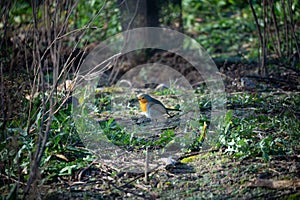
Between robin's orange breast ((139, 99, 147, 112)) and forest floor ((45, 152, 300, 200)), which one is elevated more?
robin's orange breast ((139, 99, 147, 112))

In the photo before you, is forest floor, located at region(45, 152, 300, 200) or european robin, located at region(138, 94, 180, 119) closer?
forest floor, located at region(45, 152, 300, 200)

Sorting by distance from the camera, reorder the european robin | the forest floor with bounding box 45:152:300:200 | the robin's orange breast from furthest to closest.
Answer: the robin's orange breast → the european robin → the forest floor with bounding box 45:152:300:200

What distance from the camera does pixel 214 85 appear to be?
573 cm

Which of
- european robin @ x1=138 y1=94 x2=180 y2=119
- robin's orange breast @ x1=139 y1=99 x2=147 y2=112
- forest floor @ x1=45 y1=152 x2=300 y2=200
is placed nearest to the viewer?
forest floor @ x1=45 y1=152 x2=300 y2=200

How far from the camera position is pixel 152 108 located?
4.66m

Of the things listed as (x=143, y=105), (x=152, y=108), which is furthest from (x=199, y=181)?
(x=143, y=105)

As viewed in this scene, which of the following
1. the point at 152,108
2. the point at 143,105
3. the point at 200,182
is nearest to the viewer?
the point at 200,182

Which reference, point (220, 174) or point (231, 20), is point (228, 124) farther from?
point (231, 20)

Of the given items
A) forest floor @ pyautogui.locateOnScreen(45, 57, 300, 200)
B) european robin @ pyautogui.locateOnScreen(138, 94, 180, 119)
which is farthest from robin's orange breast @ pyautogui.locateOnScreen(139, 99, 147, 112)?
forest floor @ pyautogui.locateOnScreen(45, 57, 300, 200)

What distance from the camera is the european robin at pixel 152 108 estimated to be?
4652 mm

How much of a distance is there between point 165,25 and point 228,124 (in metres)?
3.27

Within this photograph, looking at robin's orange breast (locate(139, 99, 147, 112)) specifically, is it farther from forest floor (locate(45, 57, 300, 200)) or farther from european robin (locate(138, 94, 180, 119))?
forest floor (locate(45, 57, 300, 200))

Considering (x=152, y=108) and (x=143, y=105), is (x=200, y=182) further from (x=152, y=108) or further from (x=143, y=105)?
(x=143, y=105)

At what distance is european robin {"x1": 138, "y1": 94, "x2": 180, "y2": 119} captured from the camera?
4652 millimetres
